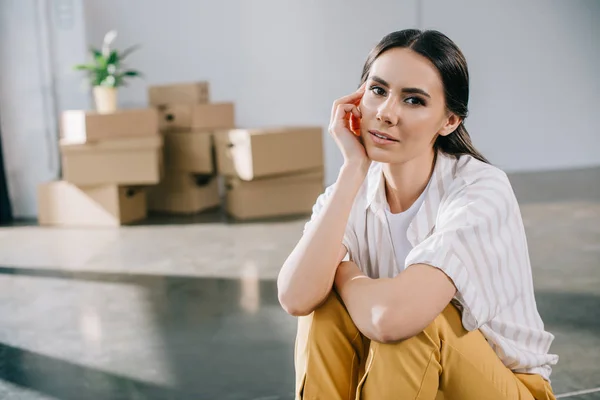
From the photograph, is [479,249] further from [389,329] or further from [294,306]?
[294,306]

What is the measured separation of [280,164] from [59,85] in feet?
5.04

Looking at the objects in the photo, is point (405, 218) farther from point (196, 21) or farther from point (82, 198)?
point (196, 21)

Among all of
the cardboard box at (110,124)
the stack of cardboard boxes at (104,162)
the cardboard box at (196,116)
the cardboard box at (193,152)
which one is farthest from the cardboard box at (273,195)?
the cardboard box at (110,124)

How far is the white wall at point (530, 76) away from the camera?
5.37 metres

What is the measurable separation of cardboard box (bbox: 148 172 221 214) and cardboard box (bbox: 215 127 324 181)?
0.23m

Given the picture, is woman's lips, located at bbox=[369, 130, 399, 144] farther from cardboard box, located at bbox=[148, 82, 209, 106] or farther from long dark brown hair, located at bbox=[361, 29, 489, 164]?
cardboard box, located at bbox=[148, 82, 209, 106]

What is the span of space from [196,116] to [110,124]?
0.54 metres

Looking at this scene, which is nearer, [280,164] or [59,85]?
[280,164]

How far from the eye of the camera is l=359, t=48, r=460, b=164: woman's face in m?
1.21

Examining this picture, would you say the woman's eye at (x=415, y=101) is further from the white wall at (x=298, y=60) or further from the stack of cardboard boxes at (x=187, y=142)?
the white wall at (x=298, y=60)

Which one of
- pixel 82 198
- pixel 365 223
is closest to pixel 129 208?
pixel 82 198

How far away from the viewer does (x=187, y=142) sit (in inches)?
166

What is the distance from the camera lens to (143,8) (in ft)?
15.4

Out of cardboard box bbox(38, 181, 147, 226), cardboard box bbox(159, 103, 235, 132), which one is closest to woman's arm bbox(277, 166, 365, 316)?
cardboard box bbox(38, 181, 147, 226)
